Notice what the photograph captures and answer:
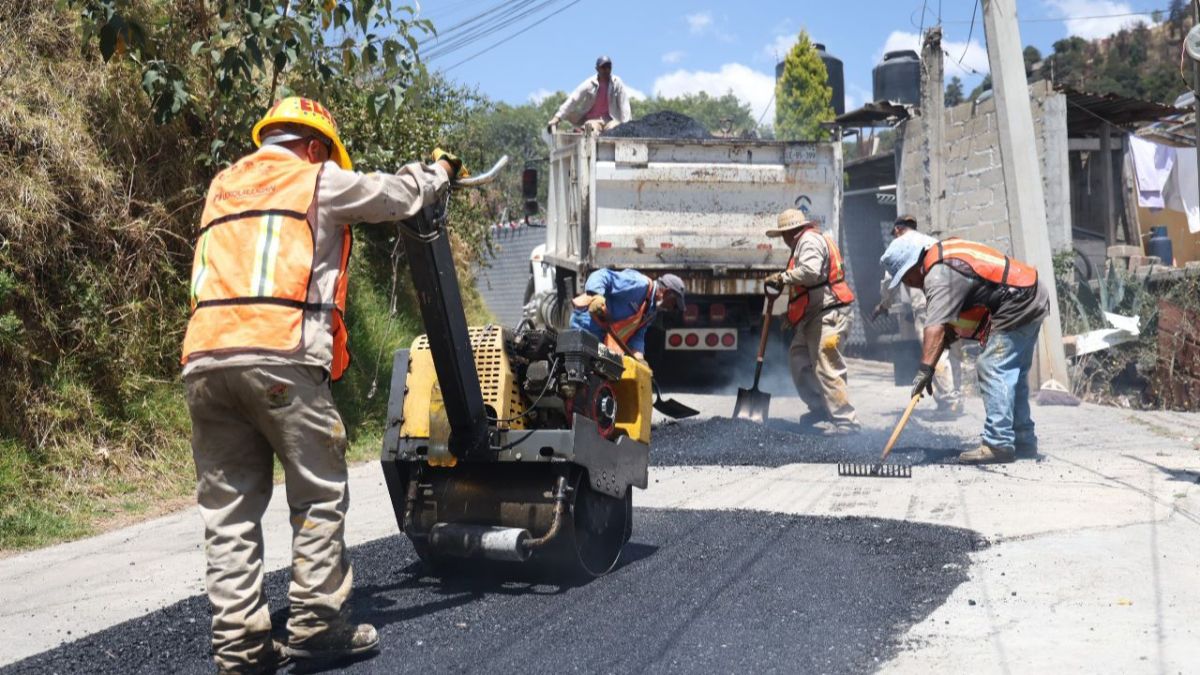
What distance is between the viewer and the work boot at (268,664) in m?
3.29

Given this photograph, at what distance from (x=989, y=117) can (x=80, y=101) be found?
10318 mm

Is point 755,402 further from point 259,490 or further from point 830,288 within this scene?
point 259,490

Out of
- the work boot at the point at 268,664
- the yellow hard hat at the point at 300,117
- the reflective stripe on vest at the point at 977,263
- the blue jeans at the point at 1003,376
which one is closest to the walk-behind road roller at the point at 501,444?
the yellow hard hat at the point at 300,117

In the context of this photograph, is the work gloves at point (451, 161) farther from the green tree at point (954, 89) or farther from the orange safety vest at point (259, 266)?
the green tree at point (954, 89)

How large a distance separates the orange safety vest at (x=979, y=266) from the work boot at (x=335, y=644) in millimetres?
4459

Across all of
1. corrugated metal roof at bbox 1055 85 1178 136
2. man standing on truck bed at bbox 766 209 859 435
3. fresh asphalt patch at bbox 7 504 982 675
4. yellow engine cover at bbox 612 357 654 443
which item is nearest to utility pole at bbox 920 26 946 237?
corrugated metal roof at bbox 1055 85 1178 136

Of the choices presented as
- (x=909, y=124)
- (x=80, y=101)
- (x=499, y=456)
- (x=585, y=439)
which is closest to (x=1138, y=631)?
(x=585, y=439)

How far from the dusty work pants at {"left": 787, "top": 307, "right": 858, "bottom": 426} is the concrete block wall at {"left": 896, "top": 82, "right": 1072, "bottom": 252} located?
4553 millimetres

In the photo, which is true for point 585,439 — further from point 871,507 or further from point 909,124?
point 909,124

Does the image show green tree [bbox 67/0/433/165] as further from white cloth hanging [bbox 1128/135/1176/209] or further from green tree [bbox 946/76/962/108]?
green tree [bbox 946/76/962/108]

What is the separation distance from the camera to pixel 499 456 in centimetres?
415

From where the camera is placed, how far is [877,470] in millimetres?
6469

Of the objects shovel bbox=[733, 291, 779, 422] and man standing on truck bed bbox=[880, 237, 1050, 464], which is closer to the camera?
man standing on truck bed bbox=[880, 237, 1050, 464]

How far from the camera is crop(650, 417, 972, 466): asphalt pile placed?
7.27 m
